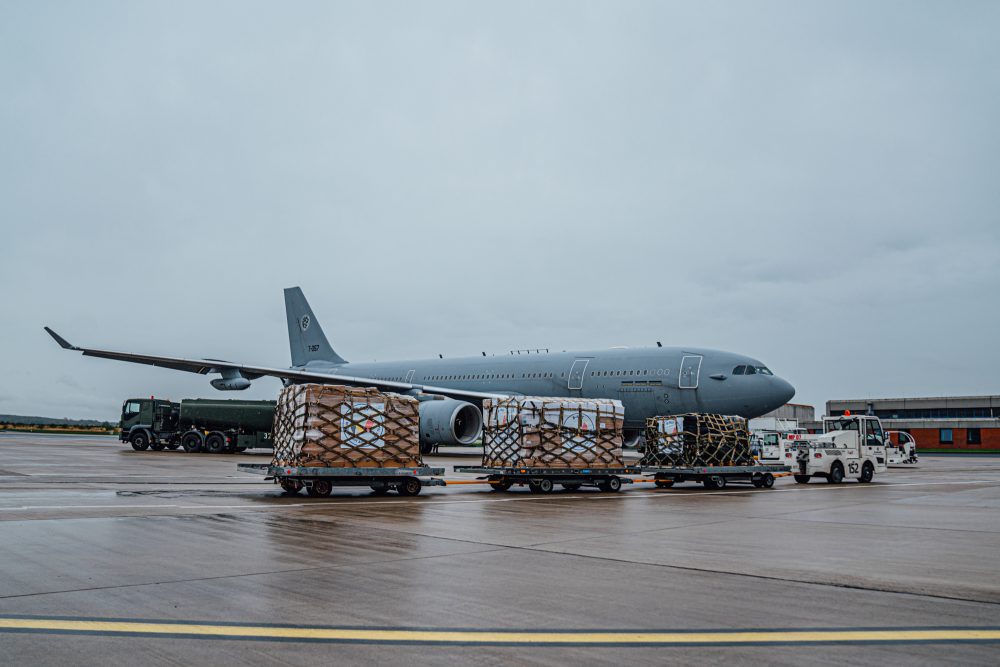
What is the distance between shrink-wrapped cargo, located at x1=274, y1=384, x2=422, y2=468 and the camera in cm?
1556

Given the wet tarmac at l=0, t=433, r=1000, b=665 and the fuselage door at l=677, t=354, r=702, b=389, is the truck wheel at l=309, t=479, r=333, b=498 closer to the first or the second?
the wet tarmac at l=0, t=433, r=1000, b=665

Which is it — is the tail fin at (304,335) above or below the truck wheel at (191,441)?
above

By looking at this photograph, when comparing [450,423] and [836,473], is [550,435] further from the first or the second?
[450,423]

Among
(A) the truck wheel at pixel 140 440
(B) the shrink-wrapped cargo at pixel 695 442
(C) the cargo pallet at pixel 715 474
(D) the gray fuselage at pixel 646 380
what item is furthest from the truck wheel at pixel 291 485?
(A) the truck wheel at pixel 140 440

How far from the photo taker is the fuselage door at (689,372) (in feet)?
96.0

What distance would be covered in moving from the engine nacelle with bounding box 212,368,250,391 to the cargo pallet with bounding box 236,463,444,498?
1624 centimetres

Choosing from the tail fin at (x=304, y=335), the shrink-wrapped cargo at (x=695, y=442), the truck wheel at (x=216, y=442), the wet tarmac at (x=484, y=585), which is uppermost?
the tail fin at (x=304, y=335)

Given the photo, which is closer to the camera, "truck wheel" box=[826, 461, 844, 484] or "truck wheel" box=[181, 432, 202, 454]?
"truck wheel" box=[826, 461, 844, 484]

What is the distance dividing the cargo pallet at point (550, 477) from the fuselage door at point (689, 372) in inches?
415

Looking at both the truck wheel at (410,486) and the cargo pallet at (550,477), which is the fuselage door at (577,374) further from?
the truck wheel at (410,486)

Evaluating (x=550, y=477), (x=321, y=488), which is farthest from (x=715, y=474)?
(x=321, y=488)

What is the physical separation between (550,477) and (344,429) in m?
5.12

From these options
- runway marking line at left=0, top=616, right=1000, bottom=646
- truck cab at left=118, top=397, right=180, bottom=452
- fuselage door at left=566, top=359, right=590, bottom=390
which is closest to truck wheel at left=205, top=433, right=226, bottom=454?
truck cab at left=118, top=397, right=180, bottom=452

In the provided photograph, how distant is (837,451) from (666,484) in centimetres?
591
